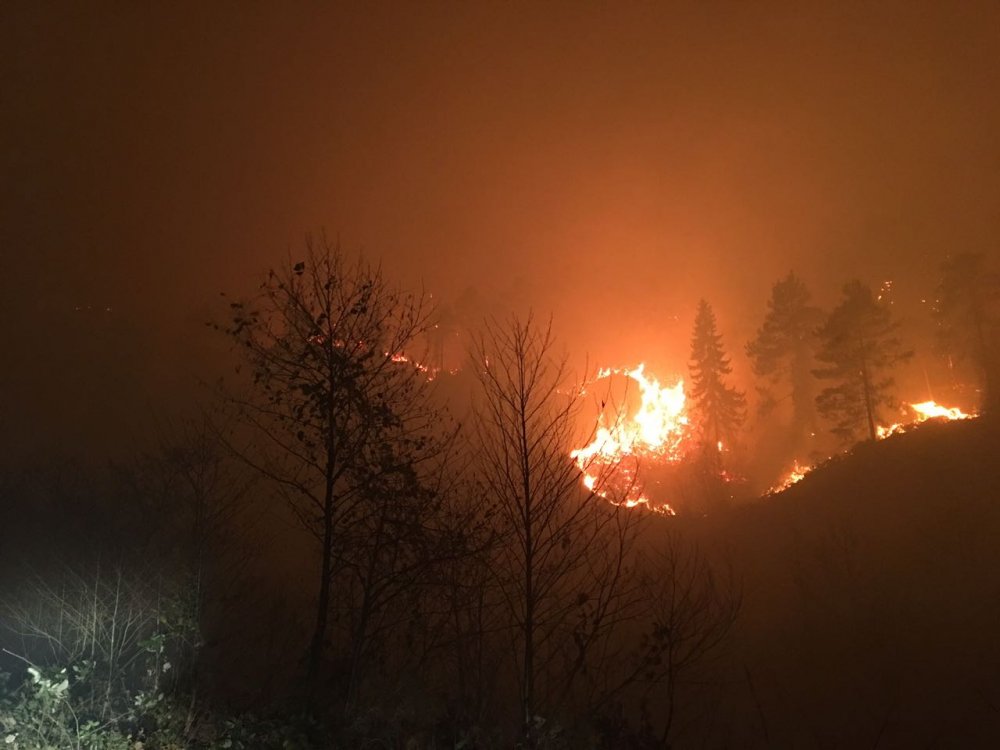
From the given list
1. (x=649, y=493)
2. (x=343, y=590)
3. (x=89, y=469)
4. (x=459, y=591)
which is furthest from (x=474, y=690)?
(x=649, y=493)

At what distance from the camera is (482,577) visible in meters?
10.4

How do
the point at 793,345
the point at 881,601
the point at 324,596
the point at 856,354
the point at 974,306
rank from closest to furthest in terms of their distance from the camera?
1. the point at 324,596
2. the point at 881,601
3. the point at 856,354
4. the point at 974,306
5. the point at 793,345

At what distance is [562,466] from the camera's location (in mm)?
7945

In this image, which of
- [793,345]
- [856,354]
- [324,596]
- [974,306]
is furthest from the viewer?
[793,345]

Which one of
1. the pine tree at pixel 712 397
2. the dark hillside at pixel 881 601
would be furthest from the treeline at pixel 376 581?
the pine tree at pixel 712 397

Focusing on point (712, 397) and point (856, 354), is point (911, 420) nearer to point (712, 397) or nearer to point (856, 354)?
point (856, 354)

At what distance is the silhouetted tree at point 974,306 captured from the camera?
50997mm

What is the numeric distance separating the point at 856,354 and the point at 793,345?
13.9 metres

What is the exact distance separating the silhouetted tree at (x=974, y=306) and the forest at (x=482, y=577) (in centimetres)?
37

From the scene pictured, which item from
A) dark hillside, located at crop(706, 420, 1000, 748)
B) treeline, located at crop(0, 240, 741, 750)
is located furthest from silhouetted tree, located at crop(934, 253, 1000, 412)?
treeline, located at crop(0, 240, 741, 750)

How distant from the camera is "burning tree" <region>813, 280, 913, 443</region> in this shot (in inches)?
1905

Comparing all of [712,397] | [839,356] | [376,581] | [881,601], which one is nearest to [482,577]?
[376,581]

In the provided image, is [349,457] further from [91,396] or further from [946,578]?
[91,396]

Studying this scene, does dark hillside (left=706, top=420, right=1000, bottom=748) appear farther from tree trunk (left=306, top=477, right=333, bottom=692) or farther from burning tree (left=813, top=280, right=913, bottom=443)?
tree trunk (left=306, top=477, right=333, bottom=692)
